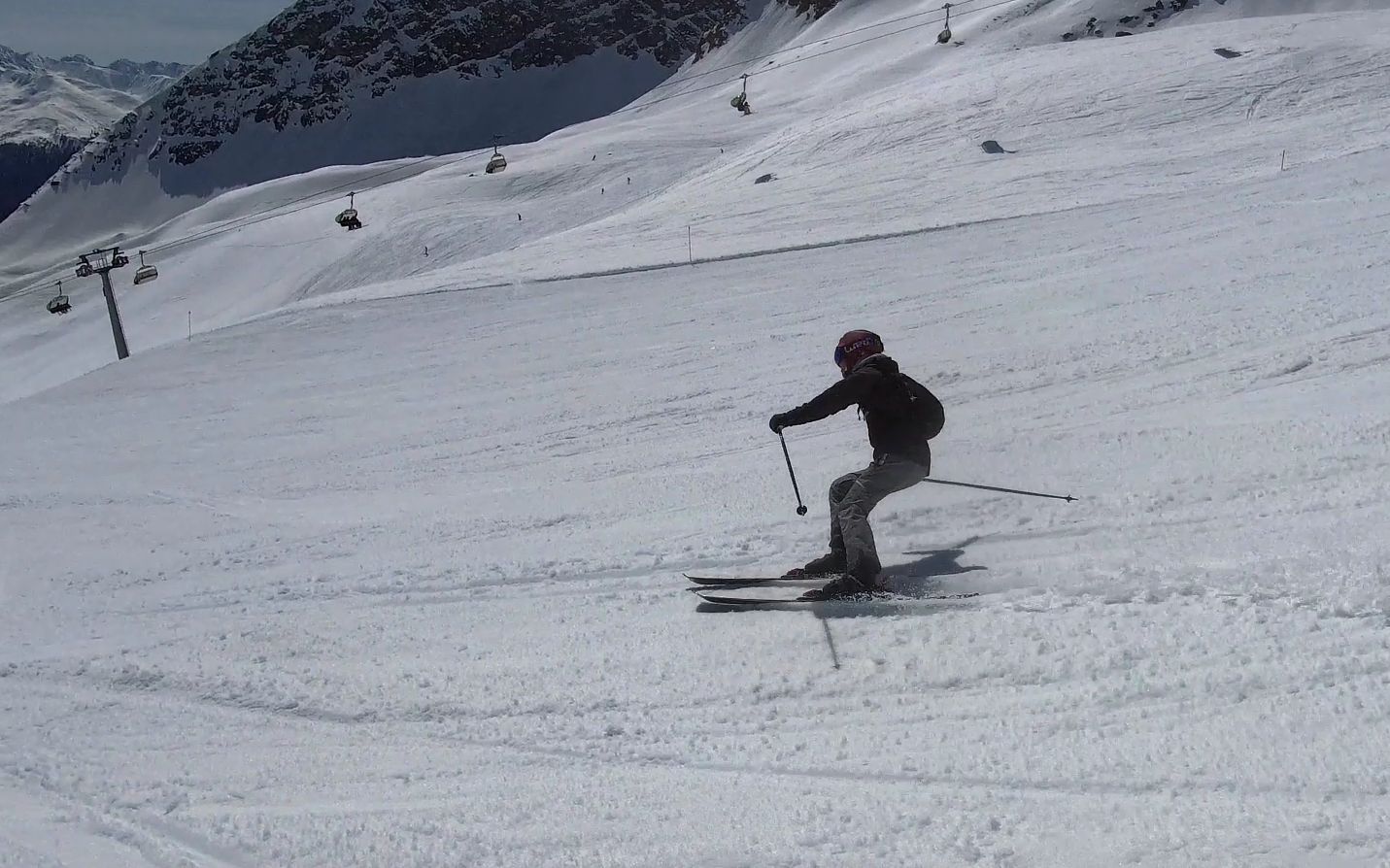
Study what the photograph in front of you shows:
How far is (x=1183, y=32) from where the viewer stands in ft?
114

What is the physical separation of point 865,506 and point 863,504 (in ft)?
0.06

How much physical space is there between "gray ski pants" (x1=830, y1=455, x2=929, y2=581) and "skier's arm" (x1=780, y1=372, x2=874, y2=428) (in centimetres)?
39

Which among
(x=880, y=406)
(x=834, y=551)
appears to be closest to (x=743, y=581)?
(x=834, y=551)

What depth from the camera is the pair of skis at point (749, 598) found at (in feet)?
16.8

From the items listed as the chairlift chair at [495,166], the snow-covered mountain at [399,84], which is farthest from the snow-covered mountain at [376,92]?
the chairlift chair at [495,166]

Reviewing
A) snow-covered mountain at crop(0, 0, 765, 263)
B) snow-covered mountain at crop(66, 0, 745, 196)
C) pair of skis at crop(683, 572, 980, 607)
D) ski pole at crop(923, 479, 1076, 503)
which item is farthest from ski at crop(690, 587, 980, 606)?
snow-covered mountain at crop(66, 0, 745, 196)

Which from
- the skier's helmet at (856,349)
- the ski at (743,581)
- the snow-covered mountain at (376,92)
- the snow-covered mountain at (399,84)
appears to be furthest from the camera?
the snow-covered mountain at (399,84)

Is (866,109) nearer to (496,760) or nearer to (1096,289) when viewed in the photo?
(1096,289)

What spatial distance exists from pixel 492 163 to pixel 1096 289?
41.2 metres

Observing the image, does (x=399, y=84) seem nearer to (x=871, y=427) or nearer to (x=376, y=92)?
(x=376, y=92)

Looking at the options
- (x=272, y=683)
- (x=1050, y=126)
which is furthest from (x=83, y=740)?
(x=1050, y=126)

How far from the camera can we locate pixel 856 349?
5.71 metres

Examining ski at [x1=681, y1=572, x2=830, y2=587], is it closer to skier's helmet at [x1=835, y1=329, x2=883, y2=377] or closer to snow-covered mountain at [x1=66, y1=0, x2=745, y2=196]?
skier's helmet at [x1=835, y1=329, x2=883, y2=377]

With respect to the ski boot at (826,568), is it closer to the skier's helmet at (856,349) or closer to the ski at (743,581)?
the ski at (743,581)
